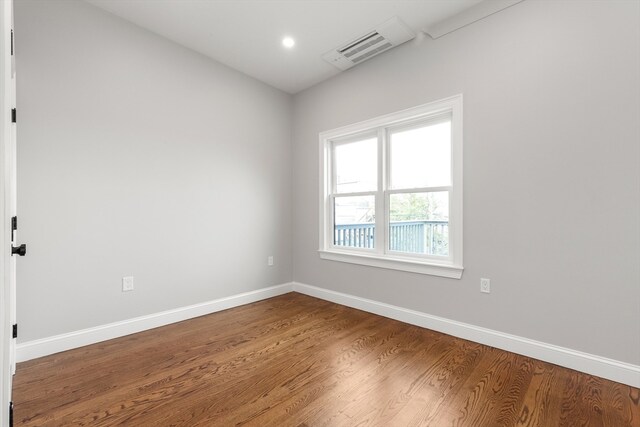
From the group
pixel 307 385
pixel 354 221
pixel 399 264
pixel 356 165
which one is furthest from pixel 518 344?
pixel 356 165

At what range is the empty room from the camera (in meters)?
1.81

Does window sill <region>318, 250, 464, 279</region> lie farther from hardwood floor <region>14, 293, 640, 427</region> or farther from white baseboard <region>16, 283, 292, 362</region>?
white baseboard <region>16, 283, 292, 362</region>

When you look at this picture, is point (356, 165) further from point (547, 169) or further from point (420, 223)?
point (547, 169)

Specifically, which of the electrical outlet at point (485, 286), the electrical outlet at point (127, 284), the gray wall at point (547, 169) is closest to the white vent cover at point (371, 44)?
the gray wall at point (547, 169)

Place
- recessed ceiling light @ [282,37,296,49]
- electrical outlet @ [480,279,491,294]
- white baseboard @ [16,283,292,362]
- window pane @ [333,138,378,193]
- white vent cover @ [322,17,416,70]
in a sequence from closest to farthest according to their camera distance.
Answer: white baseboard @ [16,283,292,362] → electrical outlet @ [480,279,491,294] → white vent cover @ [322,17,416,70] → recessed ceiling light @ [282,37,296,49] → window pane @ [333,138,378,193]

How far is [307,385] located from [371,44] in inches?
120

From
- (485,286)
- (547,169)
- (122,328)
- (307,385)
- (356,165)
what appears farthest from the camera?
(356,165)

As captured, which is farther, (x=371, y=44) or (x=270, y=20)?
(x=371, y=44)

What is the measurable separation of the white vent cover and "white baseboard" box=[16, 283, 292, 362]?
9.43 feet

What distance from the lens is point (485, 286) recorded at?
2.41 metres

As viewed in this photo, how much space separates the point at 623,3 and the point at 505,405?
260 cm

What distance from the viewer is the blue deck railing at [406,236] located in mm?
2766

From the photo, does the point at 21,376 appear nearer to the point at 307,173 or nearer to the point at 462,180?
the point at 307,173

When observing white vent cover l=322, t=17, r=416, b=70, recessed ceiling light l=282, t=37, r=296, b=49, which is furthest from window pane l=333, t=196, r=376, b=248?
recessed ceiling light l=282, t=37, r=296, b=49
